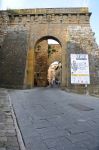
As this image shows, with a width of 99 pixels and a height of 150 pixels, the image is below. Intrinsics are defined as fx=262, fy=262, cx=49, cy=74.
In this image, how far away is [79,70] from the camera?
18734 millimetres

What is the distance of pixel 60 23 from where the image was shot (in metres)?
22.4

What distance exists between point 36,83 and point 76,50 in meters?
8.96

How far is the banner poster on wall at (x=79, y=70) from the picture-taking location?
1873 centimetres

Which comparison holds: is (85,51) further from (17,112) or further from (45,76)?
(17,112)

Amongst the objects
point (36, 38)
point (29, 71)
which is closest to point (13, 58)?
point (29, 71)

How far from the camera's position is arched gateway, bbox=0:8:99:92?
20.8 metres

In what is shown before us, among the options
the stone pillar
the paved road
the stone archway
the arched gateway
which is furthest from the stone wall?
the paved road

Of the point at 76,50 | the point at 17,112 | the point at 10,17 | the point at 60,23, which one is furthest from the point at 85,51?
the point at 17,112

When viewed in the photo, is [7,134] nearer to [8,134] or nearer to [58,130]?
[8,134]

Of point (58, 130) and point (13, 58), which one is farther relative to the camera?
point (13, 58)

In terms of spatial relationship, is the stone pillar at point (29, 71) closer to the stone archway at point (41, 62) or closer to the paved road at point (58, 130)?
the stone archway at point (41, 62)

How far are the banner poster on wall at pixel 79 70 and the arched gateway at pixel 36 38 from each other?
1.35 meters

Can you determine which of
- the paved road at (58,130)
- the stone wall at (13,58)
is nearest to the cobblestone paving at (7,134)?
the paved road at (58,130)

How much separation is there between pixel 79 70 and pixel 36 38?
5461mm
